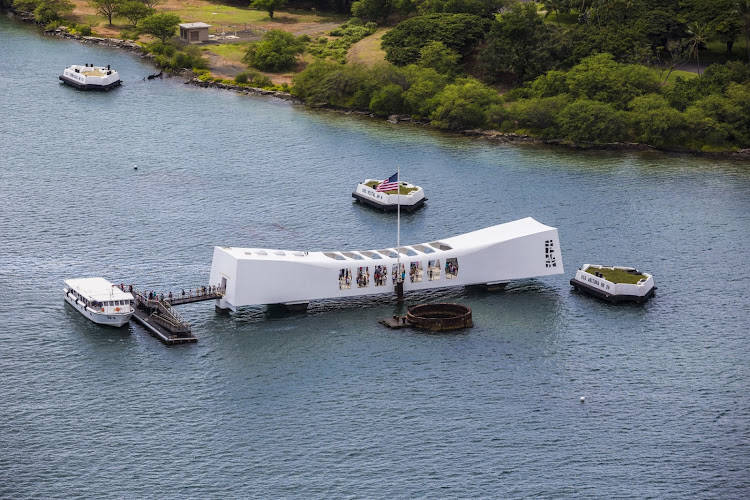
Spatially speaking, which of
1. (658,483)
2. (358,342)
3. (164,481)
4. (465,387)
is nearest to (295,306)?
(358,342)

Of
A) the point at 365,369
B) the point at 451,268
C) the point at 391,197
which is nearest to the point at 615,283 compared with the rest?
the point at 451,268

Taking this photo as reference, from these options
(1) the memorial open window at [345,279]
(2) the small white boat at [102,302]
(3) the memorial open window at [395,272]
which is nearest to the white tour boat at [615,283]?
(3) the memorial open window at [395,272]

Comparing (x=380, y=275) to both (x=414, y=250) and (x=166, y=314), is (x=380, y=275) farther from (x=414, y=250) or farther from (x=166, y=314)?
(x=166, y=314)

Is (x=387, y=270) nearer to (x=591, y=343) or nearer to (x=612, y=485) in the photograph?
(x=591, y=343)

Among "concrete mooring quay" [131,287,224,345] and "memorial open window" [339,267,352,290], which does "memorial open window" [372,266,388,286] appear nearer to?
"memorial open window" [339,267,352,290]

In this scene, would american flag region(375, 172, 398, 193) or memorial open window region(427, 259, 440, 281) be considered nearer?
memorial open window region(427, 259, 440, 281)

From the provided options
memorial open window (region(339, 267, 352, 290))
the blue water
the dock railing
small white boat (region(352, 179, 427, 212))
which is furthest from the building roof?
small white boat (region(352, 179, 427, 212))

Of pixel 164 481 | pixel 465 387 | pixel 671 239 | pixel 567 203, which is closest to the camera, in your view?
pixel 164 481
